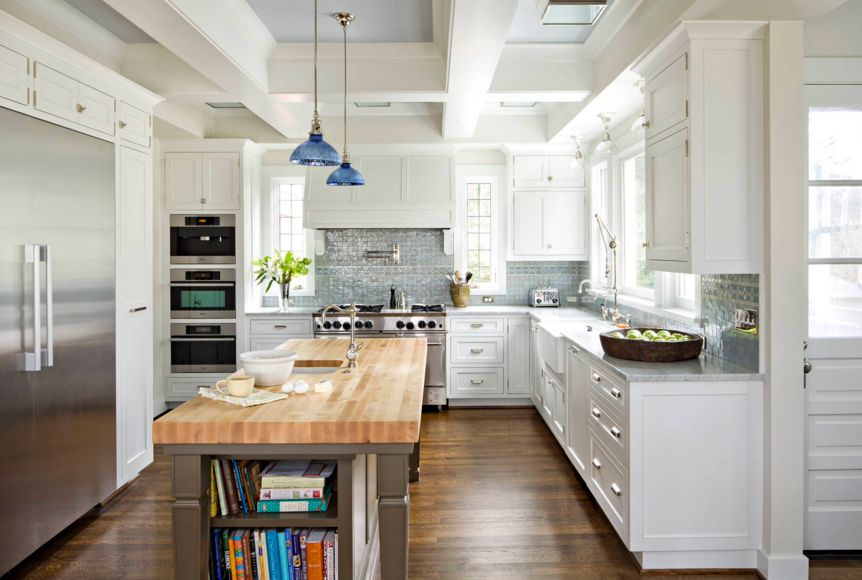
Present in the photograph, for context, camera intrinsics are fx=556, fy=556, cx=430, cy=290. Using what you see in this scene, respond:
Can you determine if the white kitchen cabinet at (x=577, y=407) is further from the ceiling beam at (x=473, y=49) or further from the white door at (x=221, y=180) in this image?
the white door at (x=221, y=180)

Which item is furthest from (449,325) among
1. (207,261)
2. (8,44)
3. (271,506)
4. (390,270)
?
(8,44)

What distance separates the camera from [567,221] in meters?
5.67

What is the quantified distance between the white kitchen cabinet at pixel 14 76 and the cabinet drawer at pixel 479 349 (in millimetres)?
3831

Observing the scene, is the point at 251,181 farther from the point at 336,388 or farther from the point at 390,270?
the point at 336,388

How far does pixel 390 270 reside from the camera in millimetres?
6055

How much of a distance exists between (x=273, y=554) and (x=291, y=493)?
0.22 meters

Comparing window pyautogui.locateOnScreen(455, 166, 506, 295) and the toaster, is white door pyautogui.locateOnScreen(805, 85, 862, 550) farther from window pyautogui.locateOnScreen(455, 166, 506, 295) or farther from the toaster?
window pyautogui.locateOnScreen(455, 166, 506, 295)

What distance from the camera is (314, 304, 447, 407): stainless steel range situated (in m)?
5.40

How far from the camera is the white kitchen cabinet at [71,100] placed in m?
2.72

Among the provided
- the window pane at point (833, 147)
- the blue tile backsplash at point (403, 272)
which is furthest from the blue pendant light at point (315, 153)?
the blue tile backsplash at point (403, 272)

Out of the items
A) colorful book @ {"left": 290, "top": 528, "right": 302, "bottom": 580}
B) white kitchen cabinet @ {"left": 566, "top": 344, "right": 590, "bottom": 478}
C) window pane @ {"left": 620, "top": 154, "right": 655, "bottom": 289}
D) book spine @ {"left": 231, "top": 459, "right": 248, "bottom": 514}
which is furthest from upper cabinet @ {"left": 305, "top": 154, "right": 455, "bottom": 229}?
colorful book @ {"left": 290, "top": 528, "right": 302, "bottom": 580}

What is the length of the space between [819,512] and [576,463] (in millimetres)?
1349

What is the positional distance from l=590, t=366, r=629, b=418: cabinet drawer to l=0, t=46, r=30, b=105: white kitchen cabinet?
123 inches

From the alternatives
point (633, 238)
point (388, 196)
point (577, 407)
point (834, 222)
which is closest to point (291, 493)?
point (577, 407)
